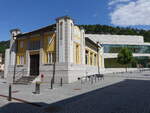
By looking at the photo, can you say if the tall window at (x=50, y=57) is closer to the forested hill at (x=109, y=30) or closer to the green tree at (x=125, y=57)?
the green tree at (x=125, y=57)

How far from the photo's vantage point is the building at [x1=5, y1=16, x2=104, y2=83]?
61.1 ft

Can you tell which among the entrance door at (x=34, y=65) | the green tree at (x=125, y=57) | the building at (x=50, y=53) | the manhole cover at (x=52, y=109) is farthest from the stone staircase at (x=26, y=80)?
the green tree at (x=125, y=57)

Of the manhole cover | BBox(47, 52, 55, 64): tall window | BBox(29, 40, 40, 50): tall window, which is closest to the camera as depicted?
the manhole cover

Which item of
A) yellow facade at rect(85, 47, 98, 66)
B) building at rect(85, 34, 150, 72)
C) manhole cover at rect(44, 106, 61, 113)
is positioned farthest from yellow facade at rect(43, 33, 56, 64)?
building at rect(85, 34, 150, 72)

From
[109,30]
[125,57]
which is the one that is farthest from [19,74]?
[109,30]

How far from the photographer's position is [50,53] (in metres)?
19.8

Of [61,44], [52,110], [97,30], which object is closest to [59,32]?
[61,44]

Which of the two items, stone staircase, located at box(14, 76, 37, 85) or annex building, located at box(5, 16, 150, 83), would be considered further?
stone staircase, located at box(14, 76, 37, 85)

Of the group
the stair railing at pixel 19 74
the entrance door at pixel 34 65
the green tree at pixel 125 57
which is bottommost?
the stair railing at pixel 19 74

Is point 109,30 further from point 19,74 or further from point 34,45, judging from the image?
point 19,74

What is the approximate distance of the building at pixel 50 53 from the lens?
18609mm

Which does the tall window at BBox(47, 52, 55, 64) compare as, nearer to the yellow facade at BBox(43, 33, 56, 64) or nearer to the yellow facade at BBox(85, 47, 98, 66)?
the yellow facade at BBox(43, 33, 56, 64)

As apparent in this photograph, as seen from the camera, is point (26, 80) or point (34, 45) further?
point (34, 45)

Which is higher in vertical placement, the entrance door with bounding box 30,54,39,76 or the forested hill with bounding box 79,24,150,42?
the forested hill with bounding box 79,24,150,42
